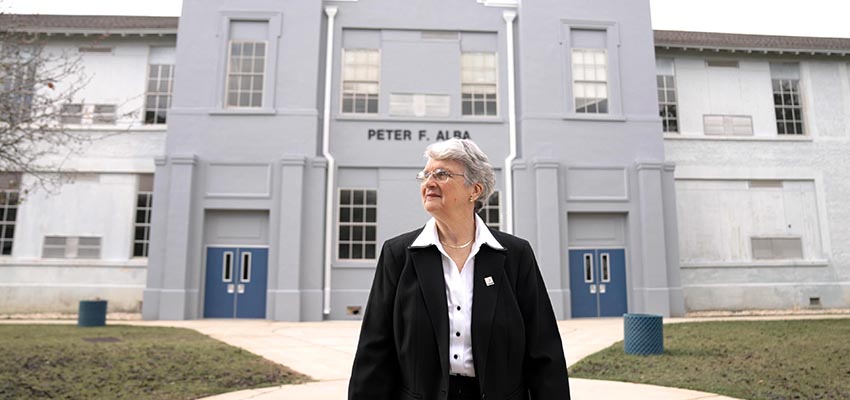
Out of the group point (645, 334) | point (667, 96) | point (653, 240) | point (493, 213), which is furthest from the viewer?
point (667, 96)

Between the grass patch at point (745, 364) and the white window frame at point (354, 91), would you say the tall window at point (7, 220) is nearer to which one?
the white window frame at point (354, 91)

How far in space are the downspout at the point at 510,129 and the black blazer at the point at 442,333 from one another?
12.2 metres

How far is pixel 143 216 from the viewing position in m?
16.0

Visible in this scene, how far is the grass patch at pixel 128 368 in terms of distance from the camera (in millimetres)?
6090

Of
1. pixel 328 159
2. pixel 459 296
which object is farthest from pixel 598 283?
pixel 459 296

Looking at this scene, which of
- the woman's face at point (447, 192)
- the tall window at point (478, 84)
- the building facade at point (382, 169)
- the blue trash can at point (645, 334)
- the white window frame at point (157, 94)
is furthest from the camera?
the white window frame at point (157, 94)

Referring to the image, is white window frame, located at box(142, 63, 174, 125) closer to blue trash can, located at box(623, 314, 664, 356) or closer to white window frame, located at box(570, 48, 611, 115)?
white window frame, located at box(570, 48, 611, 115)

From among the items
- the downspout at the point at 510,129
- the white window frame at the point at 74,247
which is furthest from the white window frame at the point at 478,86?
the white window frame at the point at 74,247

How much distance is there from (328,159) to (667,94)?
35.4 feet

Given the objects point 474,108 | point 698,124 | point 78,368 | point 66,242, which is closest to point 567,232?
point 474,108

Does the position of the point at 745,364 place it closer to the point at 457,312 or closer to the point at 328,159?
the point at 457,312

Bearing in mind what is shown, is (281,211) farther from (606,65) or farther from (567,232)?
(606,65)

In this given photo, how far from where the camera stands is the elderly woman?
2408 mm

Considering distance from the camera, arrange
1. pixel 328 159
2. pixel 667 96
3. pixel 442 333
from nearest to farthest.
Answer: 1. pixel 442 333
2. pixel 328 159
3. pixel 667 96
